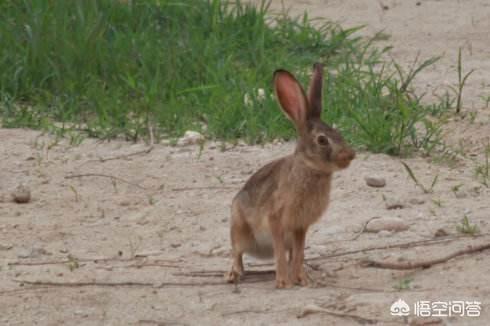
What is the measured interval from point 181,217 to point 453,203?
130 cm

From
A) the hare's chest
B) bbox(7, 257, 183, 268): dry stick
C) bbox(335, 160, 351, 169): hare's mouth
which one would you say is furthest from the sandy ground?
bbox(335, 160, 351, 169): hare's mouth

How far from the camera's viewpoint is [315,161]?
5.46 m

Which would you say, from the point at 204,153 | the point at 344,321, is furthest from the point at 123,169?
the point at 344,321

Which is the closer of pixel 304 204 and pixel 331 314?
pixel 331 314

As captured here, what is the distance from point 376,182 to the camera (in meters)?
6.77

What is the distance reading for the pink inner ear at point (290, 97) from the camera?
18.4 feet

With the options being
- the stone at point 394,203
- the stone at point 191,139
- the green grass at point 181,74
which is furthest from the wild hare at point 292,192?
the stone at point 191,139

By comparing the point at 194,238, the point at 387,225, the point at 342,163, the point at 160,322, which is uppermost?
the point at 342,163

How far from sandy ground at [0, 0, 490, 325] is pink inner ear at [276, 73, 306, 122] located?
669 millimetres

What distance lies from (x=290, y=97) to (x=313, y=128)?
0.20 metres

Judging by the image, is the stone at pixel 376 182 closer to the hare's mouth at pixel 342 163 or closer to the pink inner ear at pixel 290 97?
the pink inner ear at pixel 290 97

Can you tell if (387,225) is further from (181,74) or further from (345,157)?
(181,74)

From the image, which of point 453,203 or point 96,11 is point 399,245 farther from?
point 96,11

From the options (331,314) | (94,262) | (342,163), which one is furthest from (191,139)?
(331,314)
